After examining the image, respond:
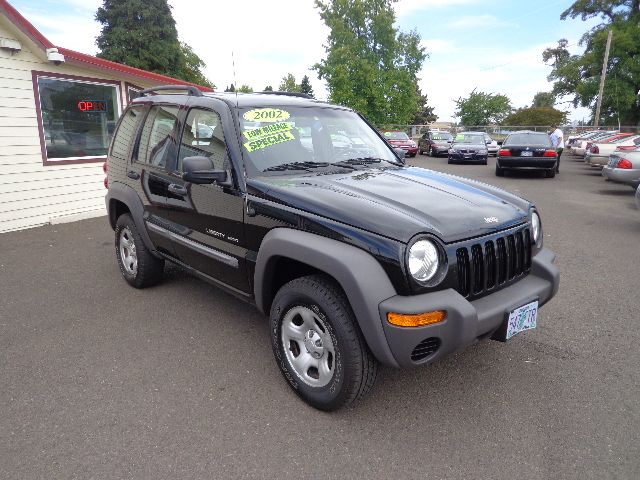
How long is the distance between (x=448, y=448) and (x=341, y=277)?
3.60 ft

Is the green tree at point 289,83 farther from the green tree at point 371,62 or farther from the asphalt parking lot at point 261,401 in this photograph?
the asphalt parking lot at point 261,401

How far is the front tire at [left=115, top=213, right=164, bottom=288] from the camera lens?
14.9 feet

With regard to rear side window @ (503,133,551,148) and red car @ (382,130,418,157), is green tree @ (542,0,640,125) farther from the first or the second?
rear side window @ (503,133,551,148)

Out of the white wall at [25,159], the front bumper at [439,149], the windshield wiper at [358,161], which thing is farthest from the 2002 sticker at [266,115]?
the front bumper at [439,149]

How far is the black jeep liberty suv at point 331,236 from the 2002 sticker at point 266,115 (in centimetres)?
1

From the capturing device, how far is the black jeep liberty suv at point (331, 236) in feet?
7.81

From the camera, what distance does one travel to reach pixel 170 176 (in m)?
3.83

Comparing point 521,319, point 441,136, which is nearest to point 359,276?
point 521,319

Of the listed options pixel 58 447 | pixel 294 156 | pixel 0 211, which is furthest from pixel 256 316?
pixel 0 211

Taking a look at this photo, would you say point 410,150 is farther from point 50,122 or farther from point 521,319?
point 521,319

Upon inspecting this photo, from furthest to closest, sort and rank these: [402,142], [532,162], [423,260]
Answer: [402,142] < [532,162] < [423,260]

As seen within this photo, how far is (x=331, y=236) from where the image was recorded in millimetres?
2562

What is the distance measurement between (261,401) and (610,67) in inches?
1911

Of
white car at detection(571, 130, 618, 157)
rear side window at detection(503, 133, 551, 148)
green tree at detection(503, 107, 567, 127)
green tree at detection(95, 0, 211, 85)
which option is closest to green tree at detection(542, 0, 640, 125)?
green tree at detection(503, 107, 567, 127)
